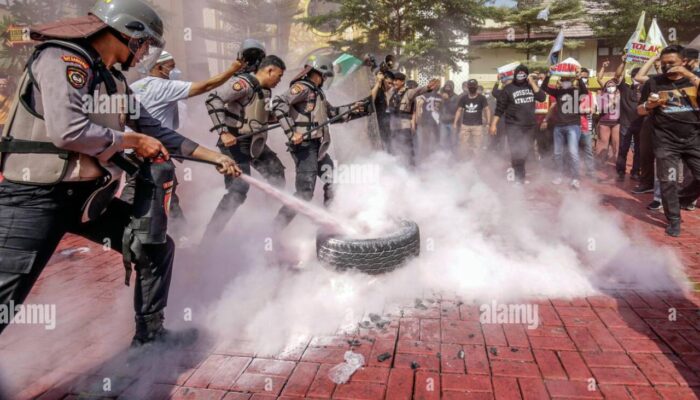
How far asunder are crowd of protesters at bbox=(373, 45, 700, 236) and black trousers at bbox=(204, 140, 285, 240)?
2.61m

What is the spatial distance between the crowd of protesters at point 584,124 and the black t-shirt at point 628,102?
0.06 ft

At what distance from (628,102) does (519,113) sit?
220 cm

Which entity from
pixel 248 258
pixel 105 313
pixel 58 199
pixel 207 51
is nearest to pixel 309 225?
pixel 248 258

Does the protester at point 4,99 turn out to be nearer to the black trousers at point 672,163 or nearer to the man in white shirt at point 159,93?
the man in white shirt at point 159,93

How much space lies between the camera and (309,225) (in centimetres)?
579

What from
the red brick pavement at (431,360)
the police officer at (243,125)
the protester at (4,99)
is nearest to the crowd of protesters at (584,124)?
the police officer at (243,125)

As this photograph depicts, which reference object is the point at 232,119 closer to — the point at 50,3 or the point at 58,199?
the point at 58,199

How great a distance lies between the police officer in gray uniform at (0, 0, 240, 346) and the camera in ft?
7.07

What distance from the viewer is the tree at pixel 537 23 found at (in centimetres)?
2264

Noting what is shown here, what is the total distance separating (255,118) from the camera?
211 inches

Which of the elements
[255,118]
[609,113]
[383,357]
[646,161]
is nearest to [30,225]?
[383,357]

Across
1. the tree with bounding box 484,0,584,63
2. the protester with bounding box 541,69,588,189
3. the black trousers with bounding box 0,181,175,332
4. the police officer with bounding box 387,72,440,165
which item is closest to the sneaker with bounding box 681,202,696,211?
the protester with bounding box 541,69,588,189

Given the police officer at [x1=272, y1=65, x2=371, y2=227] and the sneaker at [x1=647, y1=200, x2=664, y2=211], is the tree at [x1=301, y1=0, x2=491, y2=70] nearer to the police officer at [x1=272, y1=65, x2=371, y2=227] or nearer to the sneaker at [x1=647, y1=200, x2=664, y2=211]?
the sneaker at [x1=647, y1=200, x2=664, y2=211]

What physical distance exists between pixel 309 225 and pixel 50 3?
12468mm
